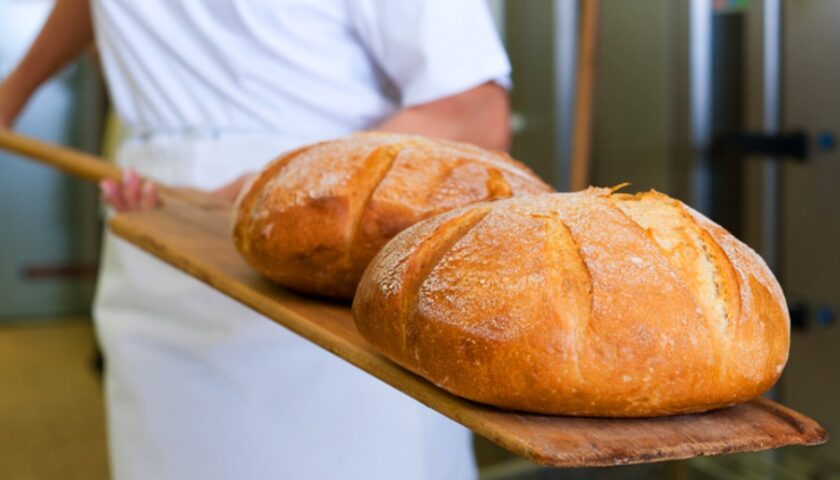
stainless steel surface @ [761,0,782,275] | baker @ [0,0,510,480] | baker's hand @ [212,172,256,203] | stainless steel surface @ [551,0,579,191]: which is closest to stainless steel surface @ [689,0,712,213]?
stainless steel surface @ [761,0,782,275]

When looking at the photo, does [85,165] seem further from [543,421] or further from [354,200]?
[543,421]

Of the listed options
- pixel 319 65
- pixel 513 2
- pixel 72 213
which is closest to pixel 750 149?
pixel 513 2

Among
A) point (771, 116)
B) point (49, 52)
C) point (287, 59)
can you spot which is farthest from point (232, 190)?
point (771, 116)

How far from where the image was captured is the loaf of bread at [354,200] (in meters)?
0.88

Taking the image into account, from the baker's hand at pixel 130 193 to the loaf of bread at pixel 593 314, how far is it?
2.23 feet

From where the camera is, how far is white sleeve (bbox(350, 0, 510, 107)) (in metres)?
1.19

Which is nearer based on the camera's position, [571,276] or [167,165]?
[571,276]

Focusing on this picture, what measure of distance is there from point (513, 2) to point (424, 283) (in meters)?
2.14

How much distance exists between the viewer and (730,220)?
7.24ft

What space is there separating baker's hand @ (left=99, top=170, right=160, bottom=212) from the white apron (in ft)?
0.33

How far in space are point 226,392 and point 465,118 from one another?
49 cm

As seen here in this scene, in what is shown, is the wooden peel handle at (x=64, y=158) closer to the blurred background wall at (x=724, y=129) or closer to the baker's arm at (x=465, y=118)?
the baker's arm at (x=465, y=118)

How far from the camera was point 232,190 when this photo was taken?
1295 millimetres

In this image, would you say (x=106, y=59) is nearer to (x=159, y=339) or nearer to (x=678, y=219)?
(x=159, y=339)
